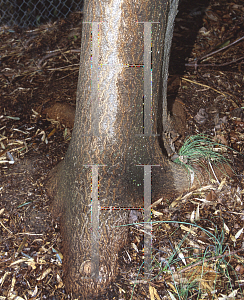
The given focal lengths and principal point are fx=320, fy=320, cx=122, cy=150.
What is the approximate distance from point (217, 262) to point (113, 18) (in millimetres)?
1540

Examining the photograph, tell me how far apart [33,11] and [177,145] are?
145 inches

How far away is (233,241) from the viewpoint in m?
2.13

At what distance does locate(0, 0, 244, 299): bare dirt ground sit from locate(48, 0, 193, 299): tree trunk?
0.15 metres

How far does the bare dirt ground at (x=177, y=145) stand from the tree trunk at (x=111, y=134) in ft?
Result: 0.48

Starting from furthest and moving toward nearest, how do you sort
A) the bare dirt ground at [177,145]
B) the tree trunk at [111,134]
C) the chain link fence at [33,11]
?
the chain link fence at [33,11] → the bare dirt ground at [177,145] → the tree trunk at [111,134]

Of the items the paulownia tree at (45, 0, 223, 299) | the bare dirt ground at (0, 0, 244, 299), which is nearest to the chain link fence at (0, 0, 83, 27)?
the bare dirt ground at (0, 0, 244, 299)

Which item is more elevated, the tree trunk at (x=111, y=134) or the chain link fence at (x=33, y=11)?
the chain link fence at (x=33, y=11)

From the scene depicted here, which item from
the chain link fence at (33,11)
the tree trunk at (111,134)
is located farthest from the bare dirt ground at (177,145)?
the chain link fence at (33,11)

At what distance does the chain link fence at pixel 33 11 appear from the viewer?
497 cm

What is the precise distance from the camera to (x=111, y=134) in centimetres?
184

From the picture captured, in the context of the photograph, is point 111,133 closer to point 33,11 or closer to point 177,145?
point 177,145

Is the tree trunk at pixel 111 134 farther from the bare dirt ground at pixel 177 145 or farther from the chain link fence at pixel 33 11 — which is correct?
the chain link fence at pixel 33 11

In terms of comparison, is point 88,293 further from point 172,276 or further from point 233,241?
point 233,241

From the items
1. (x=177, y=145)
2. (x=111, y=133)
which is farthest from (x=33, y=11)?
(x=111, y=133)
